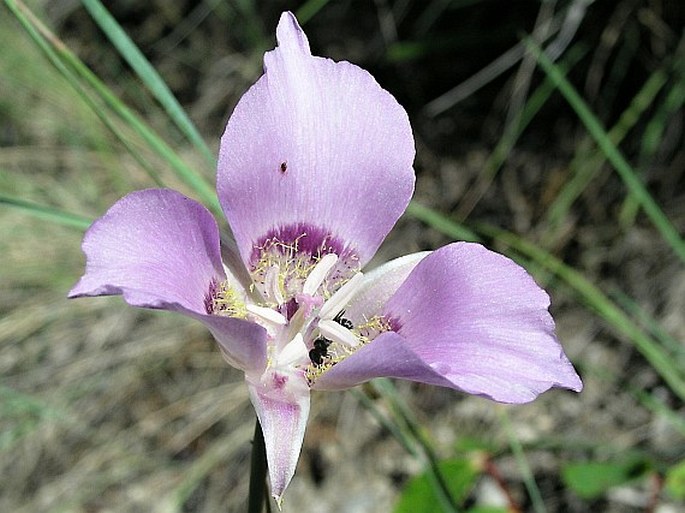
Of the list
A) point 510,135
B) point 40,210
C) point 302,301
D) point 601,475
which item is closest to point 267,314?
point 302,301

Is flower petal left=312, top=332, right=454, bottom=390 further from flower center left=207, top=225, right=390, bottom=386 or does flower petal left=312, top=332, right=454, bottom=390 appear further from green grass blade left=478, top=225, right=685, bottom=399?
green grass blade left=478, top=225, right=685, bottom=399

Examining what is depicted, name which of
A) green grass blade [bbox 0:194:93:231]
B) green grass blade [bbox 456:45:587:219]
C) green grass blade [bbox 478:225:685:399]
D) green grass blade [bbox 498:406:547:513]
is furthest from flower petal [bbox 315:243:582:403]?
green grass blade [bbox 456:45:587:219]

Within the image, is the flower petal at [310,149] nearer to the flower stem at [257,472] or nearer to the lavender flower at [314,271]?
the lavender flower at [314,271]

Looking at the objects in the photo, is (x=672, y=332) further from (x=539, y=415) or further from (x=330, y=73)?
(x=330, y=73)

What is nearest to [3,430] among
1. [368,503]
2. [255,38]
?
[368,503]

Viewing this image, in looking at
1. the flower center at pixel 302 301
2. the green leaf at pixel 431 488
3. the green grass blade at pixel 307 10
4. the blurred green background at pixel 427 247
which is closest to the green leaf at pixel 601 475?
the green leaf at pixel 431 488

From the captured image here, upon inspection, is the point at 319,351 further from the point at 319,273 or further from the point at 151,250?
the point at 151,250
